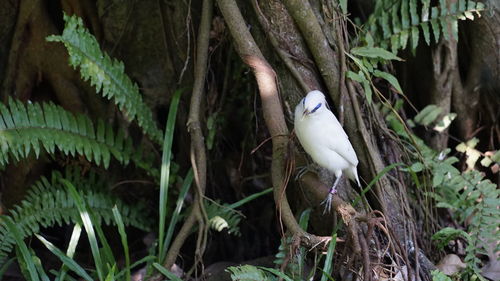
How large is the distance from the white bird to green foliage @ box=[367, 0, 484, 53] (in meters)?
1.11

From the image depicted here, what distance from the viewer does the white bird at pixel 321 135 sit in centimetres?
325

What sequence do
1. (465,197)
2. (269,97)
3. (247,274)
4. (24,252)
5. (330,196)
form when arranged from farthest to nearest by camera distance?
1. (465,197)
2. (24,252)
3. (269,97)
4. (330,196)
5. (247,274)

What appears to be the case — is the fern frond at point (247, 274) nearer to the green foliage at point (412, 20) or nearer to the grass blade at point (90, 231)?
the grass blade at point (90, 231)

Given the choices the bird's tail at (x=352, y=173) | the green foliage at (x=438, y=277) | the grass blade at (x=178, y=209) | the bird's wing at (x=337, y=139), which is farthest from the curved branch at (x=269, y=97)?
the grass blade at (x=178, y=209)

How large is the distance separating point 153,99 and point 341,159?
1.97 m

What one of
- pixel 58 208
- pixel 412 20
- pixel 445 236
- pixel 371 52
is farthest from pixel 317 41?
pixel 58 208

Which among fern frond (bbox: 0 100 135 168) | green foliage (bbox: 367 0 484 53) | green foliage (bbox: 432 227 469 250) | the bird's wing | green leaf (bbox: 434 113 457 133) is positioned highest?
green foliage (bbox: 367 0 484 53)

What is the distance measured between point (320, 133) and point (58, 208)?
191 centimetres

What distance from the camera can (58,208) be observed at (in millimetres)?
4223

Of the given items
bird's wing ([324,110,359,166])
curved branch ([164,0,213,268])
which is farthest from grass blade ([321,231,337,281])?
curved branch ([164,0,213,268])

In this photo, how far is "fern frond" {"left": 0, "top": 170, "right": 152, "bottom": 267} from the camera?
4.10 m

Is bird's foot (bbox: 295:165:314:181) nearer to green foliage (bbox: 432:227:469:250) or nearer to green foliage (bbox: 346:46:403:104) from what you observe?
green foliage (bbox: 346:46:403:104)

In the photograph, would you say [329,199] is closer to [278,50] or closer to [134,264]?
[278,50]

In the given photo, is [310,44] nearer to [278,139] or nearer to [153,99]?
[278,139]
